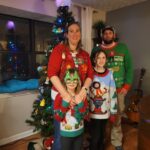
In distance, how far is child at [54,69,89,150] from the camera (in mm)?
1442

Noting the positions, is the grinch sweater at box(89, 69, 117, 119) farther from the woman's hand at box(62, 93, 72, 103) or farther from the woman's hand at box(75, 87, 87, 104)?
the woman's hand at box(62, 93, 72, 103)

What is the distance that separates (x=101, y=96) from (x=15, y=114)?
136 cm

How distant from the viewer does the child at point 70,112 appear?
1.44m

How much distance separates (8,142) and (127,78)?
1.81m

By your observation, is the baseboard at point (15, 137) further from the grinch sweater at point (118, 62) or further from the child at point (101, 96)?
the grinch sweater at point (118, 62)

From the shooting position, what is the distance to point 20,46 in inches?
112

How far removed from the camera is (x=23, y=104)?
101 inches

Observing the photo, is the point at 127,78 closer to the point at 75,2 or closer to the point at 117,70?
the point at 117,70

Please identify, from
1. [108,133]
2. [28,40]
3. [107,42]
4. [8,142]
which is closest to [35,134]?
[8,142]

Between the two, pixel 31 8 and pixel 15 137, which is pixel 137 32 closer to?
pixel 31 8

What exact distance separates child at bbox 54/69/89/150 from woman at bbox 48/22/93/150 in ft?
0.13

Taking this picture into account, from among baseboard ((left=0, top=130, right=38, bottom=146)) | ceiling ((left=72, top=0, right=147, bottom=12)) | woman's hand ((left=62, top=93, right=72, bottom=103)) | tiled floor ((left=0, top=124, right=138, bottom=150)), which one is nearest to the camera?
woman's hand ((left=62, top=93, right=72, bottom=103))

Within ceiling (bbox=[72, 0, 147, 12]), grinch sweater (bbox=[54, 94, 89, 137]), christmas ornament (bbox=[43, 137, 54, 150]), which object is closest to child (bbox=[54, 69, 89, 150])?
grinch sweater (bbox=[54, 94, 89, 137])

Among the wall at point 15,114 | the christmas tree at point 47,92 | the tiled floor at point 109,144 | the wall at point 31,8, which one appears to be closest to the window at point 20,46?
the wall at point 31,8
